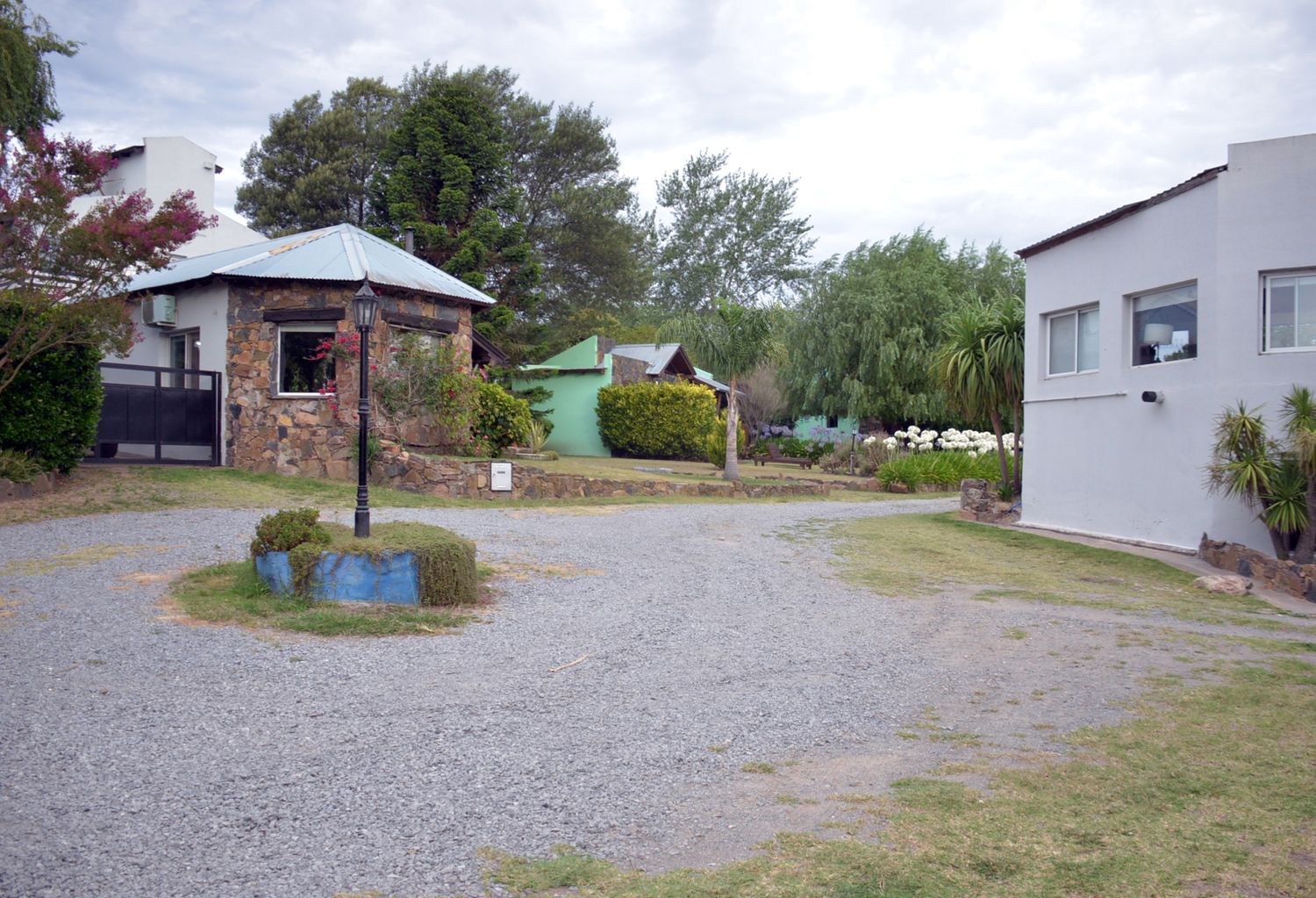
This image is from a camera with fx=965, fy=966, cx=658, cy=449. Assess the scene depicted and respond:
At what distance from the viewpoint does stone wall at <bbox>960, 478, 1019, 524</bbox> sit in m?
16.4

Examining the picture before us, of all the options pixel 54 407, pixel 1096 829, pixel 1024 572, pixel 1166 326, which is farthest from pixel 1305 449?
pixel 54 407

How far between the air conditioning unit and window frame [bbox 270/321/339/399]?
8.50ft

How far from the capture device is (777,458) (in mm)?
31625

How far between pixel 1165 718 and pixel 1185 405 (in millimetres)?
8069

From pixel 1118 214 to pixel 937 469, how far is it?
→ 11.6 meters

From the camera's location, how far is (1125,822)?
3.87m

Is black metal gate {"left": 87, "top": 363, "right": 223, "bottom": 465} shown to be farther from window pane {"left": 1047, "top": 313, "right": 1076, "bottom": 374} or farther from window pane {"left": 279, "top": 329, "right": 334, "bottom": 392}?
window pane {"left": 1047, "top": 313, "right": 1076, "bottom": 374}

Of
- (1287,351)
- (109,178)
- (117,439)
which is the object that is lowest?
(117,439)

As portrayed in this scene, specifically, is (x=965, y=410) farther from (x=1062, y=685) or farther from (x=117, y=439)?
(x=117, y=439)

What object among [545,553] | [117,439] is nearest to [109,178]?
[117,439]

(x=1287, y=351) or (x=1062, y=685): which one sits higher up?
(x=1287, y=351)

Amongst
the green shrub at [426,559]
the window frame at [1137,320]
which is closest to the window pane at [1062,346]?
the window frame at [1137,320]

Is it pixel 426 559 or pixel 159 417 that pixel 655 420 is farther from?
pixel 426 559

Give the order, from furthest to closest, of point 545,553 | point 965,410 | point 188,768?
point 965,410
point 545,553
point 188,768
